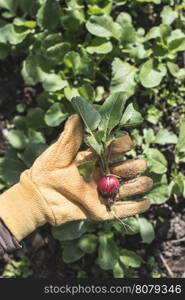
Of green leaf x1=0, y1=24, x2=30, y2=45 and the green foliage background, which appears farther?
green leaf x1=0, y1=24, x2=30, y2=45

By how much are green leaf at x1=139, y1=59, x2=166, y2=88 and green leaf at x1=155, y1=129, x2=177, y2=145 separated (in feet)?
0.69

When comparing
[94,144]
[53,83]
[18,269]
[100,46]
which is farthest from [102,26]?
[18,269]

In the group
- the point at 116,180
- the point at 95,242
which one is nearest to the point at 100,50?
the point at 116,180

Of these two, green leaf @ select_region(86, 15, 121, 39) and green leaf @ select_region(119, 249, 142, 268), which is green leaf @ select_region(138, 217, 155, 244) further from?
green leaf @ select_region(86, 15, 121, 39)

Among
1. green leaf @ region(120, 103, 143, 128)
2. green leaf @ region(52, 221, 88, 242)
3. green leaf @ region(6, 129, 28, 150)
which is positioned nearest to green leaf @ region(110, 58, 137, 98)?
green leaf @ region(120, 103, 143, 128)

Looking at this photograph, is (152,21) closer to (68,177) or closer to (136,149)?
(136,149)

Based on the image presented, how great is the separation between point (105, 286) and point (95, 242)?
0.23m

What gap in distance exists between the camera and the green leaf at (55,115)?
206cm

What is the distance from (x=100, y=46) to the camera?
6.85 ft

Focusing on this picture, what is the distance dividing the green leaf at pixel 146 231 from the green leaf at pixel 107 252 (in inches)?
5.0

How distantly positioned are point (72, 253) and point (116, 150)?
0.59 m

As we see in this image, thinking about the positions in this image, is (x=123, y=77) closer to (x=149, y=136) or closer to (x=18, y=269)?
(x=149, y=136)

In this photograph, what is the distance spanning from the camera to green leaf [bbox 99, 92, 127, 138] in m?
1.66

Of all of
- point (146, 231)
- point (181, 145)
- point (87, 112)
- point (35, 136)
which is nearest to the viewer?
point (87, 112)
